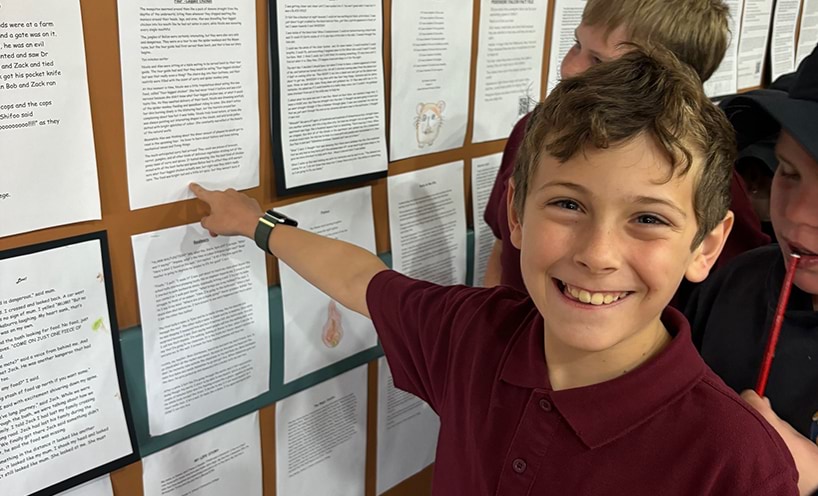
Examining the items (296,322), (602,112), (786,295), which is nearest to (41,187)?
(296,322)

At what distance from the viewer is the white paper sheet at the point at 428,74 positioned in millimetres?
1123

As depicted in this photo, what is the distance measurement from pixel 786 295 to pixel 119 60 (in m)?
0.84

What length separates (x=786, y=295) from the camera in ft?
2.79

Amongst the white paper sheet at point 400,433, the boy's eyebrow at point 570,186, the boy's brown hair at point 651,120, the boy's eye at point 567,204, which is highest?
the boy's brown hair at point 651,120

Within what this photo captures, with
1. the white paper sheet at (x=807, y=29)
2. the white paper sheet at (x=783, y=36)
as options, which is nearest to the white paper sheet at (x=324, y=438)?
the white paper sheet at (x=783, y=36)

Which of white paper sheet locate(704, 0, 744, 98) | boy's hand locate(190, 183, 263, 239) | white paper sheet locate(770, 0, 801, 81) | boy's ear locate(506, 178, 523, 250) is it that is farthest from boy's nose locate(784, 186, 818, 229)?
white paper sheet locate(770, 0, 801, 81)

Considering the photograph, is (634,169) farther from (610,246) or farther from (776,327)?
(776,327)

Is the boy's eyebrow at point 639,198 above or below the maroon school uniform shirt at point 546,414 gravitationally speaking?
above

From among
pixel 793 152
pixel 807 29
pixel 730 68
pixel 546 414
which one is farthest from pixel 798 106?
pixel 807 29

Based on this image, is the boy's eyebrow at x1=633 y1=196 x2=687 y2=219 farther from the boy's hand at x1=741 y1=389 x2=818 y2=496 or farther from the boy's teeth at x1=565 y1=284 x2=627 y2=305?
the boy's hand at x1=741 y1=389 x2=818 y2=496

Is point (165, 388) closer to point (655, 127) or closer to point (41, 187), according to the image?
point (41, 187)

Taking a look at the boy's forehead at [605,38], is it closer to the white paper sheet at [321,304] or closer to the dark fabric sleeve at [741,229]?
the dark fabric sleeve at [741,229]

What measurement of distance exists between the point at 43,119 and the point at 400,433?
2.91ft

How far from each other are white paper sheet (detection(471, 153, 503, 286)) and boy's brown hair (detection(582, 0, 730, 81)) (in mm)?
327
